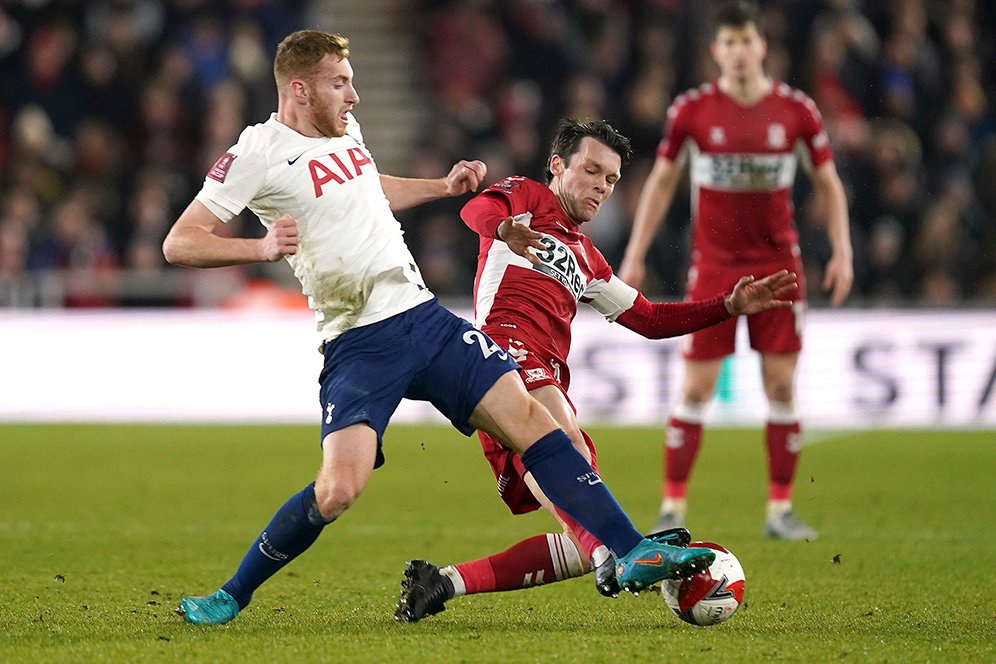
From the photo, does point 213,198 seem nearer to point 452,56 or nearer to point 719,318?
point 719,318

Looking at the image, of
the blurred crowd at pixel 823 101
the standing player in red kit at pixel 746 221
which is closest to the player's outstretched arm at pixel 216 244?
the standing player in red kit at pixel 746 221

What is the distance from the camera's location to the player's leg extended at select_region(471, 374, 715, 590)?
4.88 m

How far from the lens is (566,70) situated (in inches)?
609

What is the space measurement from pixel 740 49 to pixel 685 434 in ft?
6.01

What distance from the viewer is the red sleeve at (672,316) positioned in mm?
5461

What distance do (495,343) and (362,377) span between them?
19.8 inches

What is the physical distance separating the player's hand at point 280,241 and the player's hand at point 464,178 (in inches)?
31.0

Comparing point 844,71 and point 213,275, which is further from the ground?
point 844,71

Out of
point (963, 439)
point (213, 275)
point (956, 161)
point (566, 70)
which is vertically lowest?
point (963, 439)

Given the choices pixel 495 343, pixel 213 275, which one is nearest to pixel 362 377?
pixel 495 343

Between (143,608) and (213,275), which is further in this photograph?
(213,275)

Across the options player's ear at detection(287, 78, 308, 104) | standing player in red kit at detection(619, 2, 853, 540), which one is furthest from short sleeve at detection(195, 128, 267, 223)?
standing player in red kit at detection(619, 2, 853, 540)

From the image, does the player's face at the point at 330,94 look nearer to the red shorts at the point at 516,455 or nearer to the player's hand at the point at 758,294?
the red shorts at the point at 516,455

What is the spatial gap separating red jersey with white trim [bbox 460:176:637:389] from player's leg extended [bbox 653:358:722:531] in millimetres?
2046
